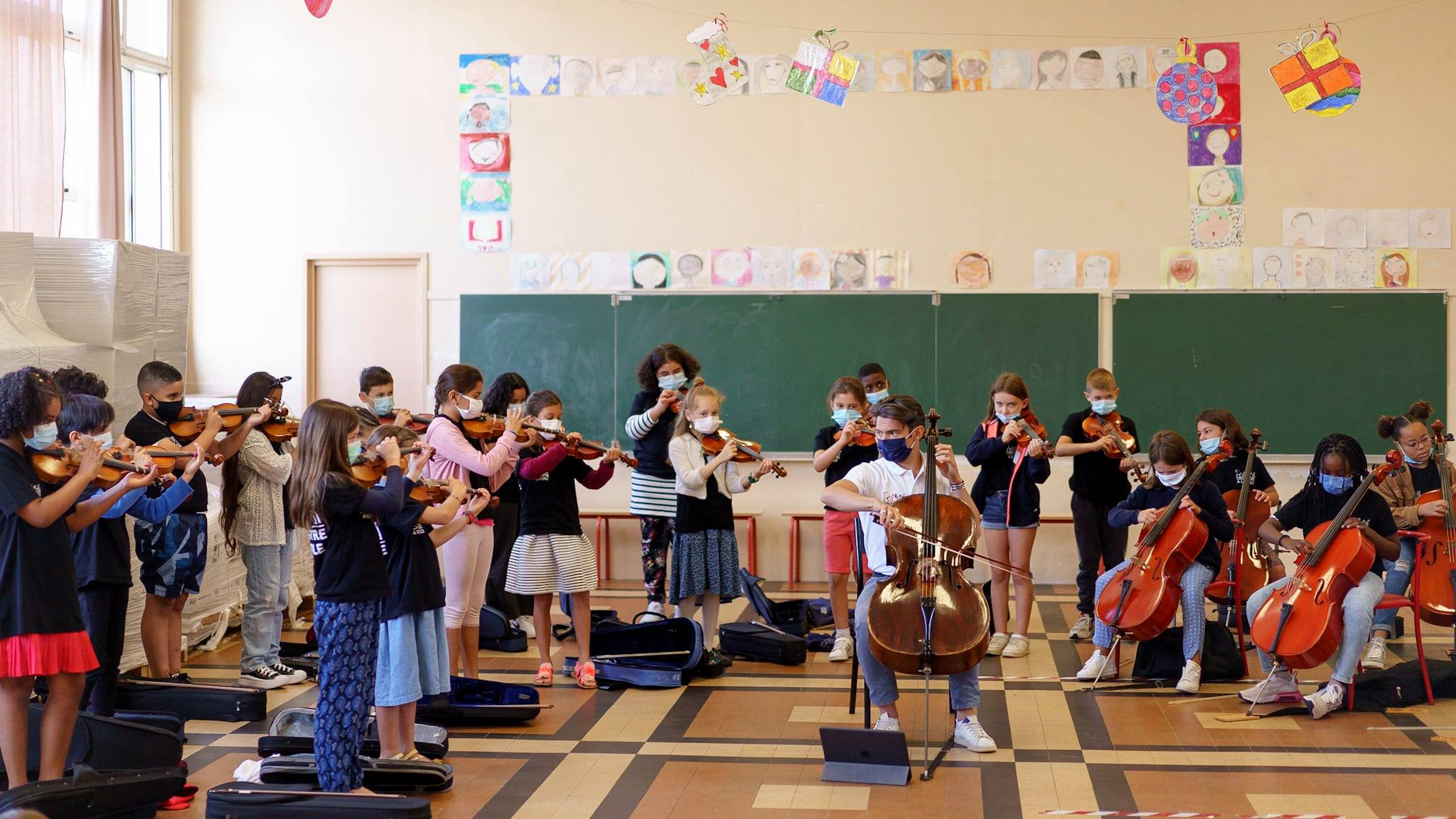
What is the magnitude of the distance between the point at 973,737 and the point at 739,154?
4.74 m

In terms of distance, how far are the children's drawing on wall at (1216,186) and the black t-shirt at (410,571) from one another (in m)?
5.65

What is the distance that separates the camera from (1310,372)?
759 cm

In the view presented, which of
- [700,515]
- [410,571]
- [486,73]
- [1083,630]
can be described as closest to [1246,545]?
[1083,630]

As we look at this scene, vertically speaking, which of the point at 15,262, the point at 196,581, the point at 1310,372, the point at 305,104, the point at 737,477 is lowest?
the point at 196,581

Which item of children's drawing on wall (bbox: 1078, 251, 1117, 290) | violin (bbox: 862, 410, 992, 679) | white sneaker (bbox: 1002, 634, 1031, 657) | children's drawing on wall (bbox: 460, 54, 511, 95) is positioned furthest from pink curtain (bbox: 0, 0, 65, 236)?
children's drawing on wall (bbox: 1078, 251, 1117, 290)

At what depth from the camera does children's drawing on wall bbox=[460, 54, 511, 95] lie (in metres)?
8.00

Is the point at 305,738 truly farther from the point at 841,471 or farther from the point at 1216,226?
the point at 1216,226

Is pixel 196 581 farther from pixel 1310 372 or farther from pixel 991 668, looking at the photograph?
pixel 1310 372

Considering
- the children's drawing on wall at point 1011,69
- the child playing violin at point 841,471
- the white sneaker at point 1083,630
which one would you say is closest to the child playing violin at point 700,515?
the child playing violin at point 841,471

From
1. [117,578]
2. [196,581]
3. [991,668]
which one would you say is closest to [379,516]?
[117,578]

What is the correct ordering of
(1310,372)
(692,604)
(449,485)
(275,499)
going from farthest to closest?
(1310,372), (692,604), (275,499), (449,485)

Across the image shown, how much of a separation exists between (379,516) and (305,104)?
5.48 m

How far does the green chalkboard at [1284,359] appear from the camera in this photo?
750 centimetres

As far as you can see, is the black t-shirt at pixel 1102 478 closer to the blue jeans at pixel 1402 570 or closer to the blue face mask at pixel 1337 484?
the blue face mask at pixel 1337 484
